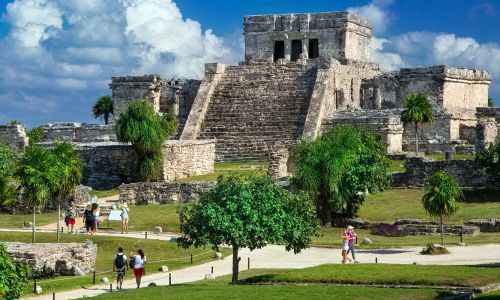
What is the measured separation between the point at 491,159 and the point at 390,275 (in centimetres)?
1749

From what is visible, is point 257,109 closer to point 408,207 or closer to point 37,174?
point 408,207

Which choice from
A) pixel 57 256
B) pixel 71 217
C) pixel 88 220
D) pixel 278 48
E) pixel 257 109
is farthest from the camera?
pixel 278 48

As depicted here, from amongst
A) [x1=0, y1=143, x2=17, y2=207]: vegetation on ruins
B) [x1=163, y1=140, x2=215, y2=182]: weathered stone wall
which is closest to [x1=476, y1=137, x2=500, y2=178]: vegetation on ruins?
[x1=163, y1=140, x2=215, y2=182]: weathered stone wall

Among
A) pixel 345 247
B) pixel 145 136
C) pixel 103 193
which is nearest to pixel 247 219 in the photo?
pixel 345 247

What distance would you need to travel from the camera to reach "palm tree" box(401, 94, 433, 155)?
54.8 metres

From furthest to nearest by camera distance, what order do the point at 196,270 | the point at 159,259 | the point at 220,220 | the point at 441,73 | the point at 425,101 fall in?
the point at 441,73
the point at 425,101
the point at 159,259
the point at 196,270
the point at 220,220

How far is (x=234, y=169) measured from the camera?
2094 inches

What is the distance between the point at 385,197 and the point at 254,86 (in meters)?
16.5

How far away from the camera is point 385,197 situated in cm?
4712

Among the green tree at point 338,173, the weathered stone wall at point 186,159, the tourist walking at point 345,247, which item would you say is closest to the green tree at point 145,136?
the weathered stone wall at point 186,159

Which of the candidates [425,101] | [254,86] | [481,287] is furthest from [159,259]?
[254,86]

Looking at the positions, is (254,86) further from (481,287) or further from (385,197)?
(481,287)

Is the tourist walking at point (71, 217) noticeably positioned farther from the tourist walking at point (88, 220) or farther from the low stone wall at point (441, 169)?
the low stone wall at point (441, 169)

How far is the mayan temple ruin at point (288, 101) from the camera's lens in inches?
2162
